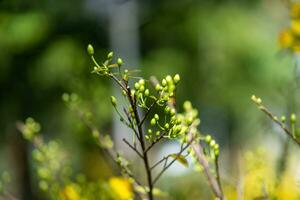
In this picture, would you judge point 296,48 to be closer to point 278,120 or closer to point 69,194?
point 278,120

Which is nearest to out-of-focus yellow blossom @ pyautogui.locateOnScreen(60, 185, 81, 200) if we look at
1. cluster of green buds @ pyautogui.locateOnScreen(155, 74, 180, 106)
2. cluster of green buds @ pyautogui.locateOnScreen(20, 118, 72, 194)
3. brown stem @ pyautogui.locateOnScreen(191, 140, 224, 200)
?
cluster of green buds @ pyautogui.locateOnScreen(20, 118, 72, 194)

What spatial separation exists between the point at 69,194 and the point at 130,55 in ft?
33.2

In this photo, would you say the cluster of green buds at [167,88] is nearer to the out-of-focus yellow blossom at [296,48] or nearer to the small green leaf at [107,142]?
the small green leaf at [107,142]

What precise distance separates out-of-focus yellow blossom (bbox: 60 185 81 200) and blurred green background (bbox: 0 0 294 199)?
2726 millimetres

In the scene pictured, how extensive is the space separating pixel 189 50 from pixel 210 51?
2.01 feet

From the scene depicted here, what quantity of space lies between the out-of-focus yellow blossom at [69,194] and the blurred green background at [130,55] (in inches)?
107

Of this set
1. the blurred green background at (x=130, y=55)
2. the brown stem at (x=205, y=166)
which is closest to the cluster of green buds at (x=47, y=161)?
the brown stem at (x=205, y=166)

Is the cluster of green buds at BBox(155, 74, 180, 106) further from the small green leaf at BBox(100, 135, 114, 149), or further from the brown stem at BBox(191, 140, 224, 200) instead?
the small green leaf at BBox(100, 135, 114, 149)

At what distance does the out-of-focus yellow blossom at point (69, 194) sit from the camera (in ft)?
4.18

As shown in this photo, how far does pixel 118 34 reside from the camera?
11195mm

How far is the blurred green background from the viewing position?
5691 millimetres

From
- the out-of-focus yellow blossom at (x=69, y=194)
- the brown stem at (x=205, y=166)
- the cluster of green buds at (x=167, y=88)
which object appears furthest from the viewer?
the out-of-focus yellow blossom at (x=69, y=194)

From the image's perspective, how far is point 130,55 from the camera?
37.2 ft

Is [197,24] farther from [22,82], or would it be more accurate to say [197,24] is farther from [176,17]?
[22,82]
